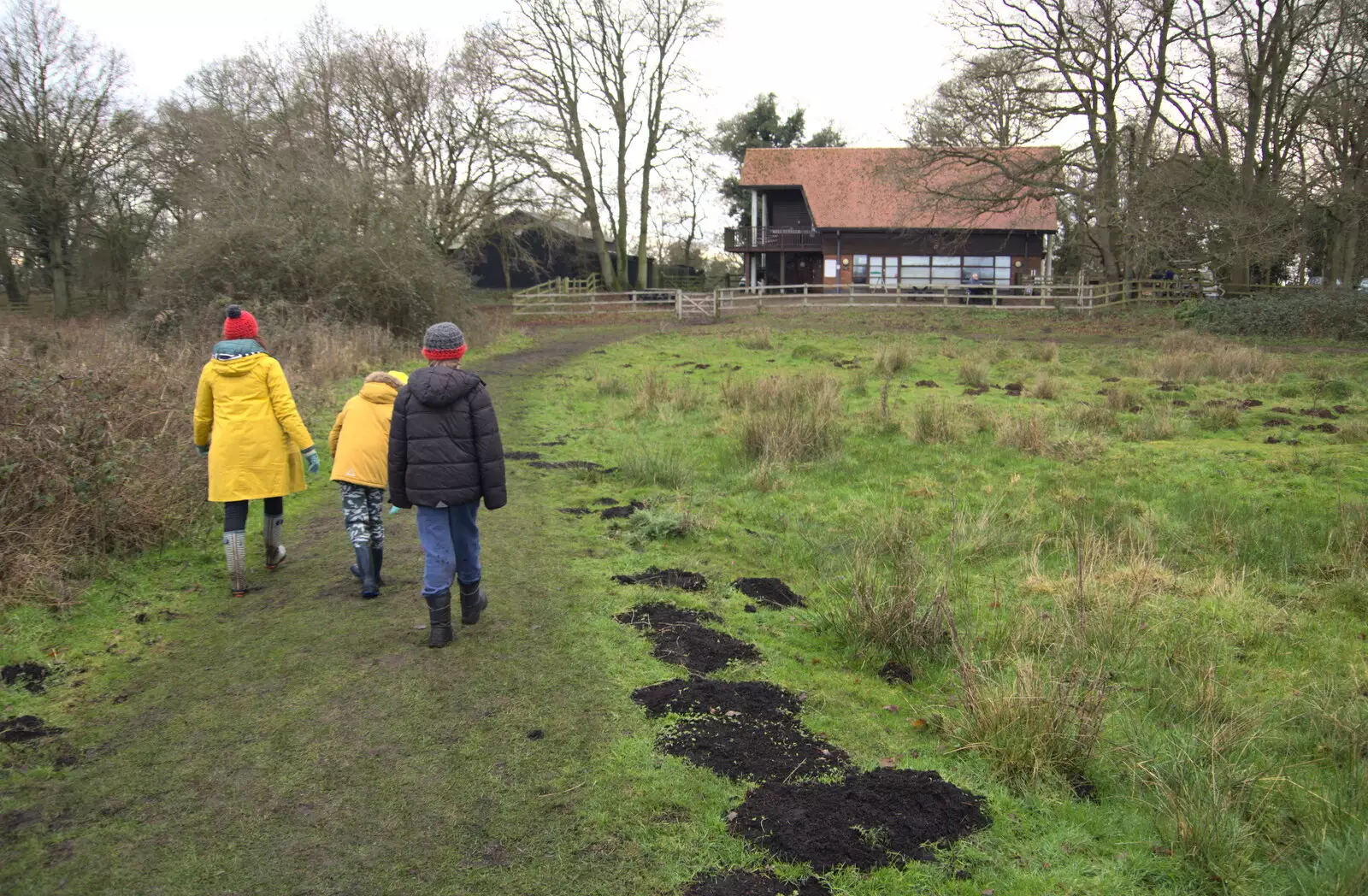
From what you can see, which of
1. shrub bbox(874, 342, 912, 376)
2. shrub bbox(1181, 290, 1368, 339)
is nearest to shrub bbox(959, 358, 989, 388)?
shrub bbox(874, 342, 912, 376)

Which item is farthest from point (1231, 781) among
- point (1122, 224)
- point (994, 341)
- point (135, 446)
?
point (1122, 224)

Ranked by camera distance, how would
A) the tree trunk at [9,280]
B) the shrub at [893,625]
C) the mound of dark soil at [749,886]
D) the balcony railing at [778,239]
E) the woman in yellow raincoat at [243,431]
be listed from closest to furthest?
the mound of dark soil at [749,886]
the shrub at [893,625]
the woman in yellow raincoat at [243,431]
the tree trunk at [9,280]
the balcony railing at [778,239]

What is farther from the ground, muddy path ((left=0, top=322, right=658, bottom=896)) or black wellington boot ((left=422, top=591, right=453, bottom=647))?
black wellington boot ((left=422, top=591, right=453, bottom=647))

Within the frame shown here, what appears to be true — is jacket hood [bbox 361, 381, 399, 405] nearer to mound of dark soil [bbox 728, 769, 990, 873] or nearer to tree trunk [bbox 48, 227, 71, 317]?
mound of dark soil [bbox 728, 769, 990, 873]

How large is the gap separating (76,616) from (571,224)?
157ft

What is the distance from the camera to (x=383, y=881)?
2967mm

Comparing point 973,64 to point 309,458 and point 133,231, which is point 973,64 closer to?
point 309,458

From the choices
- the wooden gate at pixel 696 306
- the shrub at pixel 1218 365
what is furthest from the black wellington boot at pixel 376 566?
the wooden gate at pixel 696 306

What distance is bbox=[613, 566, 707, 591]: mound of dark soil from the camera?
19.8 ft

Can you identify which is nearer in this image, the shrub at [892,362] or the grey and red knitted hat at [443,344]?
the grey and red knitted hat at [443,344]

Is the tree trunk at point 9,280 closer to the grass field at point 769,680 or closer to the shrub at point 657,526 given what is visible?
the grass field at point 769,680

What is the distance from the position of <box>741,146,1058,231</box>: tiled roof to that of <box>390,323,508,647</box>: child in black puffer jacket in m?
30.2

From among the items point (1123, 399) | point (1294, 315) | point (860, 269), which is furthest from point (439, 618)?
point (860, 269)

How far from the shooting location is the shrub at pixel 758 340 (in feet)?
73.5
